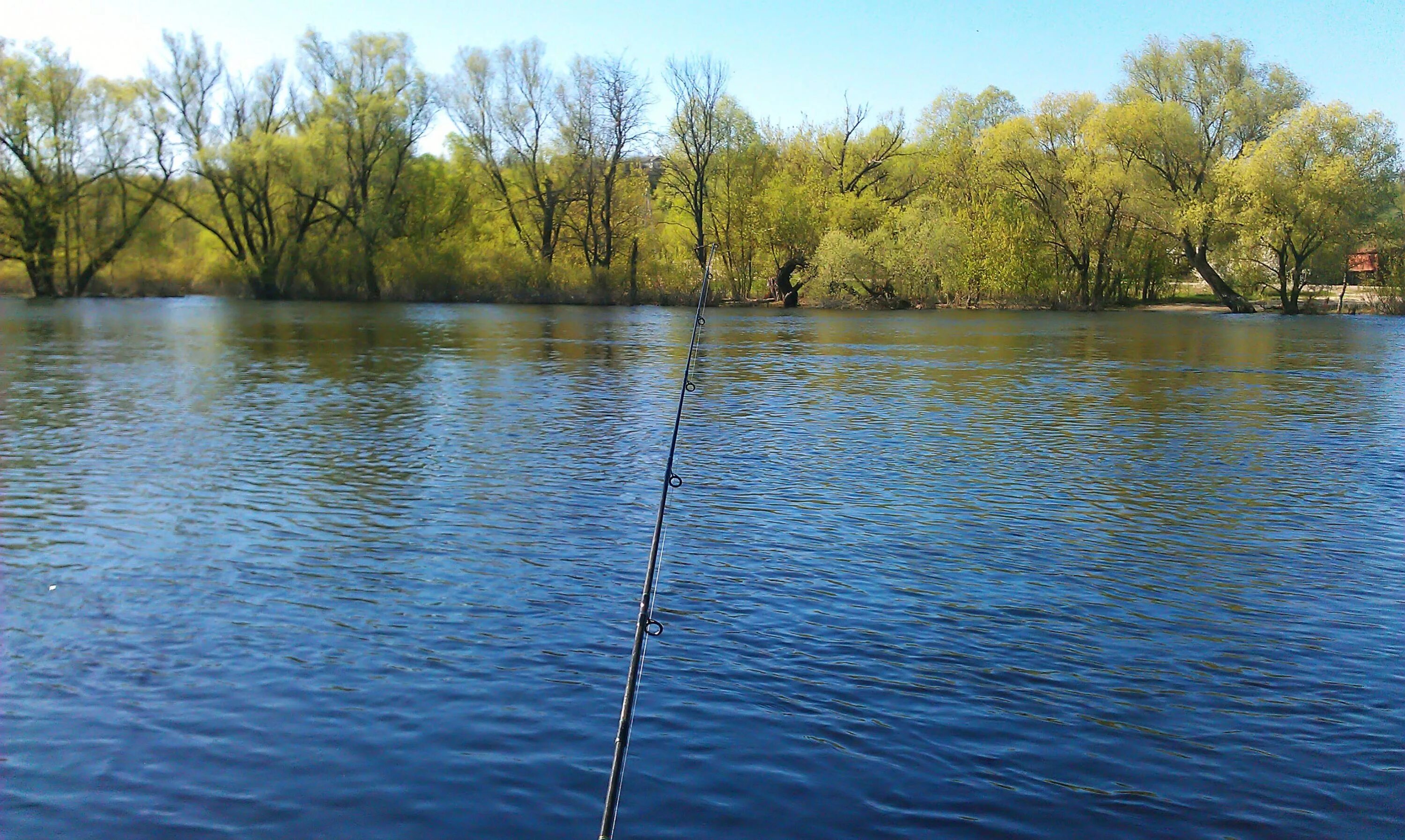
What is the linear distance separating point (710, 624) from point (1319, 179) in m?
59.2

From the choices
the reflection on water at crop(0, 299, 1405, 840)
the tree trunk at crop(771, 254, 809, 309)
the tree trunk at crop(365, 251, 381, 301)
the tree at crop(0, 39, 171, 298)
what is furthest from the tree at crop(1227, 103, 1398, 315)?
the tree at crop(0, 39, 171, 298)

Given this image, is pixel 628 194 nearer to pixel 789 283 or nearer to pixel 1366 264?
pixel 789 283

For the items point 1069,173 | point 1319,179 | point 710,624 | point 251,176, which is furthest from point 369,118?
point 710,624

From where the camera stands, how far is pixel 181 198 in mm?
74250

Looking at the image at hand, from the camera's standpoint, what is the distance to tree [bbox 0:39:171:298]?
2640 inches

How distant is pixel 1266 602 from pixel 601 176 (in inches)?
2704

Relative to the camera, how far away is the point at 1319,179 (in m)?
58.0

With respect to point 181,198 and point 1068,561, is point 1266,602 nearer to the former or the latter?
point 1068,561

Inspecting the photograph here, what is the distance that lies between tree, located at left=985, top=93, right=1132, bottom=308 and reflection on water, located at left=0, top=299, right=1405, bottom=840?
157 ft

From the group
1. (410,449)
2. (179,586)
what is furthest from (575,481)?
(179,586)

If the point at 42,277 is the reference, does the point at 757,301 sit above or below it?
below

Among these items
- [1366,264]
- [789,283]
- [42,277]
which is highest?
[1366,264]

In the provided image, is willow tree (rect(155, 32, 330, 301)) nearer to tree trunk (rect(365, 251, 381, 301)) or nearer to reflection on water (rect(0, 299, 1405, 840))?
tree trunk (rect(365, 251, 381, 301))

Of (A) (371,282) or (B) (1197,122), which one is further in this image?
(A) (371,282)
